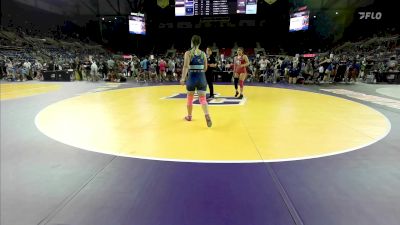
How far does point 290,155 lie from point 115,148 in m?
2.47

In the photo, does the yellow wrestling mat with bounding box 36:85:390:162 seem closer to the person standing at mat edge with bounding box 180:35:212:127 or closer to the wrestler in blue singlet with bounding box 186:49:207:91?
the person standing at mat edge with bounding box 180:35:212:127

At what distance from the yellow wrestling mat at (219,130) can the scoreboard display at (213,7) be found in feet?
45.4

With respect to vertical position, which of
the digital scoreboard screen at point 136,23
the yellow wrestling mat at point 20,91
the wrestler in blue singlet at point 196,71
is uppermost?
the digital scoreboard screen at point 136,23

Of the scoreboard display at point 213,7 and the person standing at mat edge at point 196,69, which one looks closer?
the person standing at mat edge at point 196,69

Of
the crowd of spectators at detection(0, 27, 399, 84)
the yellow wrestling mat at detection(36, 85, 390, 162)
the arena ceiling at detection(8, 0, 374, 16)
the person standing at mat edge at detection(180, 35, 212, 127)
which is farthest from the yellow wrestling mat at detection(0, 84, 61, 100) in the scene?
the arena ceiling at detection(8, 0, 374, 16)

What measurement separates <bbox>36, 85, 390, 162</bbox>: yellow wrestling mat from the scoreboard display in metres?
13.8

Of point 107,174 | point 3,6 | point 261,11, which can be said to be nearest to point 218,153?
point 107,174

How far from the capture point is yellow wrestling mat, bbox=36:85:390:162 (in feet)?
11.9

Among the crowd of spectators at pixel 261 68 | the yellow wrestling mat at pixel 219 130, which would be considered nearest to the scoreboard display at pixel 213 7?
the crowd of spectators at pixel 261 68

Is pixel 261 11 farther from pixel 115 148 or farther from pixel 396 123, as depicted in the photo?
pixel 115 148

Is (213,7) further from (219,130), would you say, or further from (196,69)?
(219,130)

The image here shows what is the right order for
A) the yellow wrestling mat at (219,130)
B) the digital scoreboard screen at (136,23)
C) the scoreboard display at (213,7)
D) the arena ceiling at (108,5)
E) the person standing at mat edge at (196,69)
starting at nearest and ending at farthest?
the yellow wrestling mat at (219,130), the person standing at mat edge at (196,69), the scoreboard display at (213,7), the digital scoreboard screen at (136,23), the arena ceiling at (108,5)

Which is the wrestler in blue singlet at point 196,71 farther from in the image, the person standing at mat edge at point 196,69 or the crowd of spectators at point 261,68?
the crowd of spectators at point 261,68

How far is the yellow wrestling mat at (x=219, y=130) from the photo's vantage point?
11.9 ft
